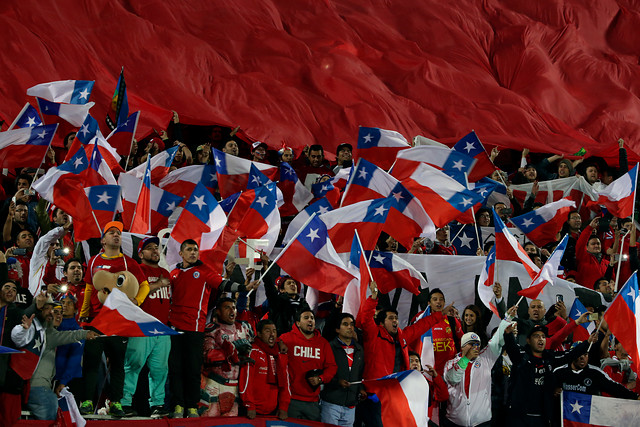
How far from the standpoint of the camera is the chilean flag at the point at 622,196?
43.4 ft

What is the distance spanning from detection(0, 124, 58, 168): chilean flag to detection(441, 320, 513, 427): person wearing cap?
17.6 feet

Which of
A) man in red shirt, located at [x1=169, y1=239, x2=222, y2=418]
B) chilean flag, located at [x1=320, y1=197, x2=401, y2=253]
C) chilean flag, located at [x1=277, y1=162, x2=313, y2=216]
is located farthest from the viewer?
chilean flag, located at [x1=277, y1=162, x2=313, y2=216]

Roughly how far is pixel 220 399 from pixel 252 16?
9867 mm

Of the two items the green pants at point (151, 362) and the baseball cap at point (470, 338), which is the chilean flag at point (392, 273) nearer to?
the baseball cap at point (470, 338)

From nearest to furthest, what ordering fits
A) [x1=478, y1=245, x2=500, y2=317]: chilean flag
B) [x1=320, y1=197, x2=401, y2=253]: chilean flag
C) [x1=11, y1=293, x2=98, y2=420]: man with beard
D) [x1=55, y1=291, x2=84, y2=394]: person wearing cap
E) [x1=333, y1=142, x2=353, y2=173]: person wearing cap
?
[x1=11, y1=293, x2=98, y2=420]: man with beard → [x1=55, y1=291, x2=84, y2=394]: person wearing cap → [x1=320, y1=197, x2=401, y2=253]: chilean flag → [x1=478, y1=245, x2=500, y2=317]: chilean flag → [x1=333, y1=142, x2=353, y2=173]: person wearing cap

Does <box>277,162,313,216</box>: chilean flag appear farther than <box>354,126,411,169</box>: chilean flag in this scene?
No

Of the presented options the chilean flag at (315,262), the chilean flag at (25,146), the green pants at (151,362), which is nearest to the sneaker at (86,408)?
the green pants at (151,362)

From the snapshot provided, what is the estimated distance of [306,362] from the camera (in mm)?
9805

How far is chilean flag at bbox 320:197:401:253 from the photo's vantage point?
11344 mm

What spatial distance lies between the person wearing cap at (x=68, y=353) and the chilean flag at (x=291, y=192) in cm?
474

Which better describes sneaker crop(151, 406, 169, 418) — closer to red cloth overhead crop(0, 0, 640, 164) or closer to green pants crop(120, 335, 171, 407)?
green pants crop(120, 335, 171, 407)

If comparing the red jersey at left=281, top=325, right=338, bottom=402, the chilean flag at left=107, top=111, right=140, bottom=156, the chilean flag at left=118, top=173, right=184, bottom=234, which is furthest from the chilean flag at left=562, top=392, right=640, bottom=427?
the chilean flag at left=107, top=111, right=140, bottom=156

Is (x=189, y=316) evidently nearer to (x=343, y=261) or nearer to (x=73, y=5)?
(x=343, y=261)

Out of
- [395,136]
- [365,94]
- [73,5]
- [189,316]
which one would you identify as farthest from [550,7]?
[189,316]
